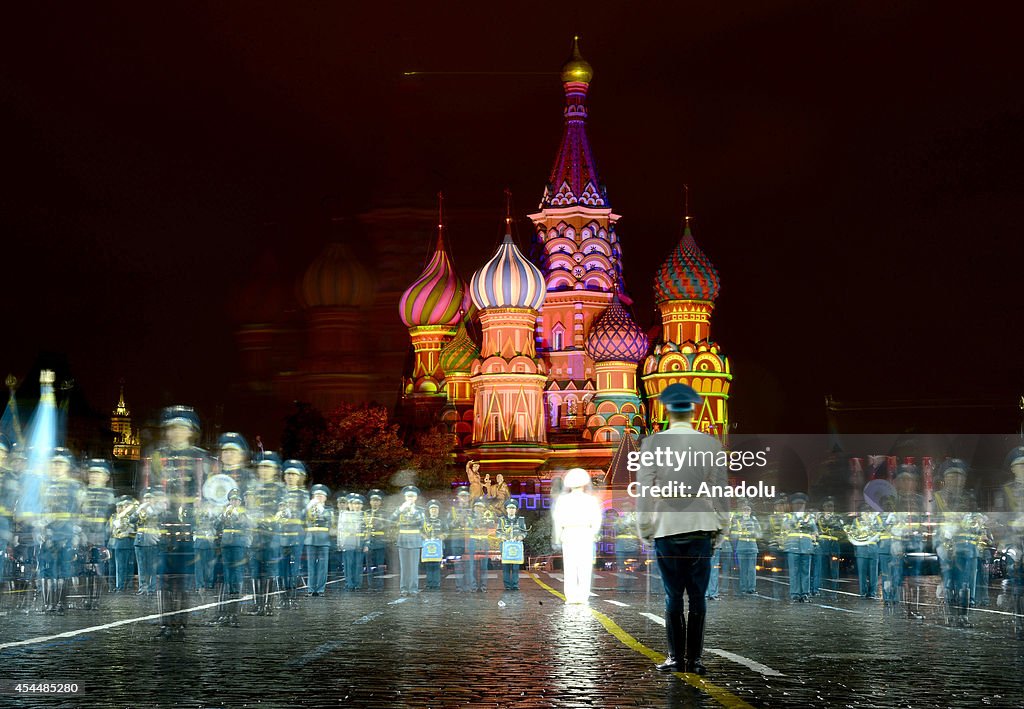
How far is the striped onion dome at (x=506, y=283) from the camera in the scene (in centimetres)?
12119

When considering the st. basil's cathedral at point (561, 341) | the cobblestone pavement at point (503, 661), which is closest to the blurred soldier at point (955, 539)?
the cobblestone pavement at point (503, 661)

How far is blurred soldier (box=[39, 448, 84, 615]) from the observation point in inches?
762

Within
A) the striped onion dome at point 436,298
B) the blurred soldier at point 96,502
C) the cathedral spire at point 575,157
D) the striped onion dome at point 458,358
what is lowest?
the blurred soldier at point 96,502

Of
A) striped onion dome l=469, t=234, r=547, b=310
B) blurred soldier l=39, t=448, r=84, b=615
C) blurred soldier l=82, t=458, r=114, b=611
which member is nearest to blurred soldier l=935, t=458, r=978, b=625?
blurred soldier l=39, t=448, r=84, b=615

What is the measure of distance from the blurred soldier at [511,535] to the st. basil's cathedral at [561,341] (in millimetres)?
86792

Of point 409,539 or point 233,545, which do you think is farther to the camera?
point 409,539

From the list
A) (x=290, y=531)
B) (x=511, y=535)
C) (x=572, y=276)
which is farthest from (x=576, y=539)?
(x=572, y=276)

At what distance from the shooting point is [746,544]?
88.2 feet

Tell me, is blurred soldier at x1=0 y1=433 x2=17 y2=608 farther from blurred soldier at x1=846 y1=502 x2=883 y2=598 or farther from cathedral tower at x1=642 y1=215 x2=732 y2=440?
cathedral tower at x1=642 y1=215 x2=732 y2=440

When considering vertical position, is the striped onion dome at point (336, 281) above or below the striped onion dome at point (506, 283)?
below

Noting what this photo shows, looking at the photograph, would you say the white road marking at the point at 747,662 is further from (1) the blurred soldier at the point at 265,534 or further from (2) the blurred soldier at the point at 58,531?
(2) the blurred soldier at the point at 58,531

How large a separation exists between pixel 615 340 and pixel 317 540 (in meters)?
105

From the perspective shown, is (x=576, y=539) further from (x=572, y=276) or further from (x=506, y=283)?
(x=572, y=276)

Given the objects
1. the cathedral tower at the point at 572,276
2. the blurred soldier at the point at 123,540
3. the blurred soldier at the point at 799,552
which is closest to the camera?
the blurred soldier at the point at 799,552
